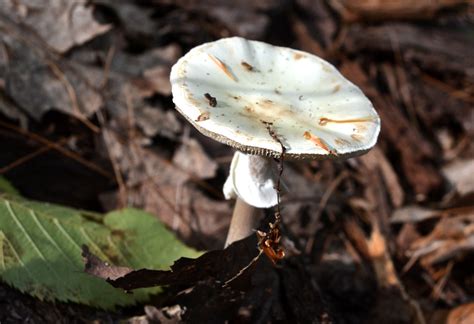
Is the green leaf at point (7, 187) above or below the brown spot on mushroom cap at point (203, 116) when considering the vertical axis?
below

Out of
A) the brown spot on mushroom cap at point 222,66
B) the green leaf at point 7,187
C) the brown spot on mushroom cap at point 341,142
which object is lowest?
the green leaf at point 7,187

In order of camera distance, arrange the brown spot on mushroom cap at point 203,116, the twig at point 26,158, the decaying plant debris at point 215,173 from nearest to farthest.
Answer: the brown spot on mushroom cap at point 203,116
the decaying plant debris at point 215,173
the twig at point 26,158

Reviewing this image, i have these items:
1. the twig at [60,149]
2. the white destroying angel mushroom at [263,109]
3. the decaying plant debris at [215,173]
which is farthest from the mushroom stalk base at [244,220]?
the twig at [60,149]

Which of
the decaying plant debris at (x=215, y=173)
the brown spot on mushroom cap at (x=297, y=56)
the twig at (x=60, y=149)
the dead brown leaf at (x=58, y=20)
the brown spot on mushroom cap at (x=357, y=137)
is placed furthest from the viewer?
the dead brown leaf at (x=58, y=20)

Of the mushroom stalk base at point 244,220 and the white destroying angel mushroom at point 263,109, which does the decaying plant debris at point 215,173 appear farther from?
the white destroying angel mushroom at point 263,109

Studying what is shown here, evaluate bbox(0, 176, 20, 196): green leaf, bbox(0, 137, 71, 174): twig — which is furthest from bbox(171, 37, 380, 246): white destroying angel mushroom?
bbox(0, 137, 71, 174): twig

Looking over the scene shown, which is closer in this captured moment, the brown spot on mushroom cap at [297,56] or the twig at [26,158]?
the brown spot on mushroom cap at [297,56]
